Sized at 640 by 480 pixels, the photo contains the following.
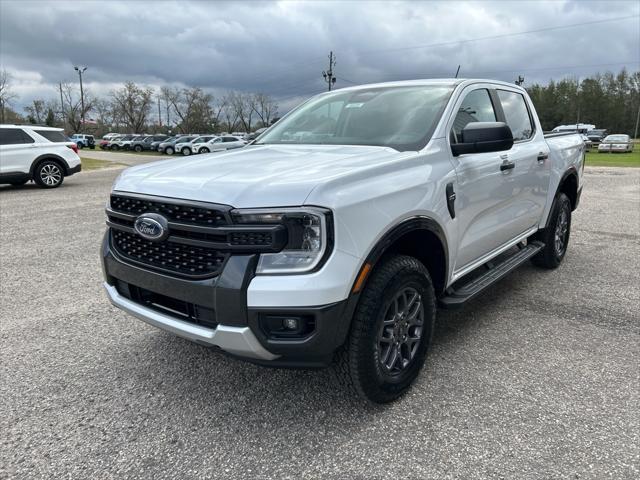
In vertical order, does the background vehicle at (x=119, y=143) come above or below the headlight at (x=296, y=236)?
above

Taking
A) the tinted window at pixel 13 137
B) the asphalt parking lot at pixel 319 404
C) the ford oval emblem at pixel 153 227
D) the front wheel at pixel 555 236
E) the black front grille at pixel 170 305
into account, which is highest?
the tinted window at pixel 13 137

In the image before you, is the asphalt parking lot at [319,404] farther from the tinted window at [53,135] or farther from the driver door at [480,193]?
the tinted window at [53,135]

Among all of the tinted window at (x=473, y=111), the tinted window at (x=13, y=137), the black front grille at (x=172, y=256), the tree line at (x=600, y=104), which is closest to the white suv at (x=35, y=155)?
the tinted window at (x=13, y=137)

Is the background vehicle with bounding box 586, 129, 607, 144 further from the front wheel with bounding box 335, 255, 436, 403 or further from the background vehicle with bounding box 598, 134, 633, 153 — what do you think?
the front wheel with bounding box 335, 255, 436, 403

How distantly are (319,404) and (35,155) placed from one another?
42.3 feet

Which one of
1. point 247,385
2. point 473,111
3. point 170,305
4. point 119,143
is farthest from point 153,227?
point 119,143

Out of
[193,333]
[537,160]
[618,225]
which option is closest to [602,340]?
[537,160]

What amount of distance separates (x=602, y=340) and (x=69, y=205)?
9.97 metres

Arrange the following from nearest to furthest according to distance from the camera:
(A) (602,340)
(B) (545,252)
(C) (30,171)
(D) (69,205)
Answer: (A) (602,340), (B) (545,252), (D) (69,205), (C) (30,171)

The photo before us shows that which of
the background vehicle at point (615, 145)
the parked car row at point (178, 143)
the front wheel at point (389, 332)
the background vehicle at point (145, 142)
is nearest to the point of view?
the front wheel at point (389, 332)

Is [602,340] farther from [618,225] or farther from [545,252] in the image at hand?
[618,225]

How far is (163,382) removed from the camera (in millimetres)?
3043

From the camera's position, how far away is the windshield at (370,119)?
3.23 m

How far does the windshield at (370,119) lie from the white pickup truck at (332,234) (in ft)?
0.05
